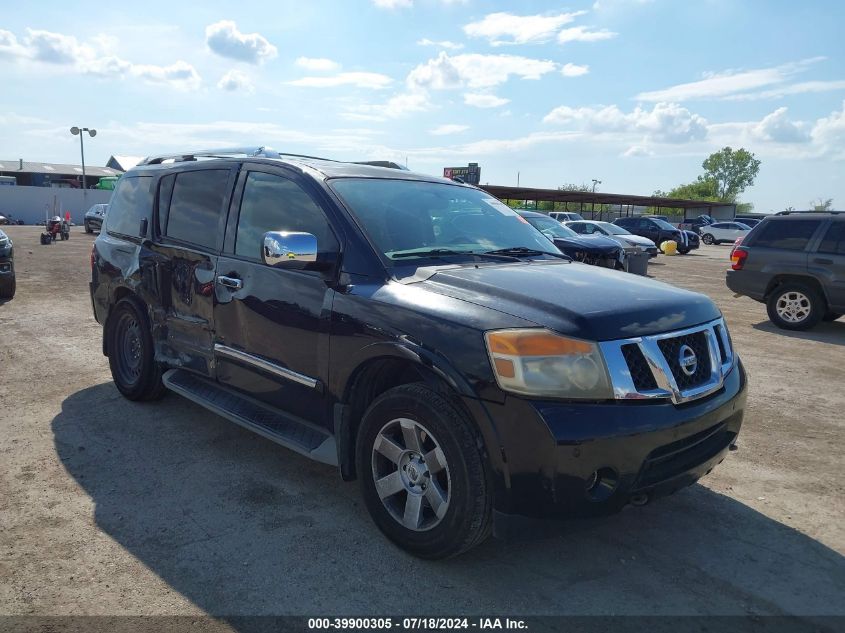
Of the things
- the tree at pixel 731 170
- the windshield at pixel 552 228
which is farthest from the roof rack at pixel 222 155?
the tree at pixel 731 170

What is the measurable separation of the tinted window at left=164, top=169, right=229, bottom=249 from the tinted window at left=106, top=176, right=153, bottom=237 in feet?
1.45

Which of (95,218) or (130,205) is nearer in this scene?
(130,205)

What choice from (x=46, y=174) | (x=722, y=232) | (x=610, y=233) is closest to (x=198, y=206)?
(x=610, y=233)

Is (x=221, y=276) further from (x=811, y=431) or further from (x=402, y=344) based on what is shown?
(x=811, y=431)

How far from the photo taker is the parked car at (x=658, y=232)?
3084 centimetres

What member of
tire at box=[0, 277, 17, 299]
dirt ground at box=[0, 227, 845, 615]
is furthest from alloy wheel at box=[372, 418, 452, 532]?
tire at box=[0, 277, 17, 299]

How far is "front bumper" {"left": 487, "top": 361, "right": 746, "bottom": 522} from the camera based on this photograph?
2.56 metres

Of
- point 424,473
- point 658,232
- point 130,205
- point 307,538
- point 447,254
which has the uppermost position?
point 130,205

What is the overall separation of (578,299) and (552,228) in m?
12.1

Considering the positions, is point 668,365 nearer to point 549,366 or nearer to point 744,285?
point 549,366

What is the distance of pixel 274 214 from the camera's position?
154 inches

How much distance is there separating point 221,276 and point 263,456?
3.99 feet

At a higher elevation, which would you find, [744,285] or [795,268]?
[795,268]

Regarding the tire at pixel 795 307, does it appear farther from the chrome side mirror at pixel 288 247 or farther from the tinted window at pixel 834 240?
the chrome side mirror at pixel 288 247
